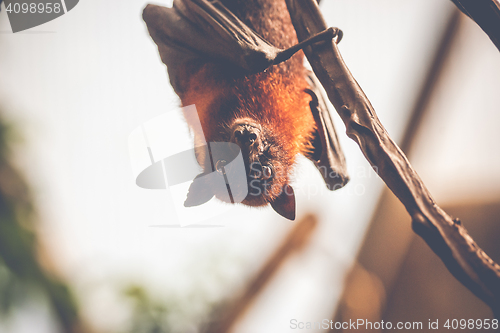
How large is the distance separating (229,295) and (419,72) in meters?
2.18

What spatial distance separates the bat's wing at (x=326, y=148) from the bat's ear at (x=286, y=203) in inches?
8.9

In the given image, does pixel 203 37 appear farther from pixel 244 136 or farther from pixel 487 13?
pixel 487 13

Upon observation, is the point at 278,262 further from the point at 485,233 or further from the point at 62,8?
the point at 62,8

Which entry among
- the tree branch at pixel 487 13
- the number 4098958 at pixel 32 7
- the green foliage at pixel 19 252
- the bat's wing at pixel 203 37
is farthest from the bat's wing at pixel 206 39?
the green foliage at pixel 19 252

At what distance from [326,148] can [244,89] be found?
367mm

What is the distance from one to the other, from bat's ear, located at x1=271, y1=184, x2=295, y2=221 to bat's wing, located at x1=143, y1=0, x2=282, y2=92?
36cm

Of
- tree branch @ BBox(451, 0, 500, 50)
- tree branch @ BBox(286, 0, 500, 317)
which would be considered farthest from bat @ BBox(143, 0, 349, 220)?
tree branch @ BBox(451, 0, 500, 50)

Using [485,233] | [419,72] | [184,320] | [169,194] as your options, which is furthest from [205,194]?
[419,72]

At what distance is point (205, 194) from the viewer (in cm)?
78

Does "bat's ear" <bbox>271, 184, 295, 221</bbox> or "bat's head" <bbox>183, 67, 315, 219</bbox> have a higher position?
"bat's head" <bbox>183, 67, 315, 219</bbox>

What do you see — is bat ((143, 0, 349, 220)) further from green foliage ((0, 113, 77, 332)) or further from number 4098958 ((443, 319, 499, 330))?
green foliage ((0, 113, 77, 332))

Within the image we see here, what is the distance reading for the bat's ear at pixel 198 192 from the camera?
0.76m

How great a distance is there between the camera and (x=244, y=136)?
2.29 feet

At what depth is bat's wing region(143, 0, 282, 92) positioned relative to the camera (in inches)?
24.8
